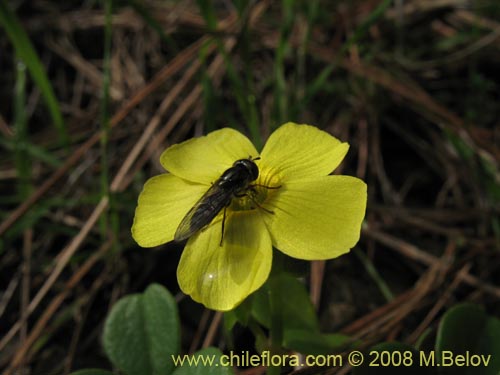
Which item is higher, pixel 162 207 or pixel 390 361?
pixel 162 207


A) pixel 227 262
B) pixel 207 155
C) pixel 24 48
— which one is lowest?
pixel 227 262

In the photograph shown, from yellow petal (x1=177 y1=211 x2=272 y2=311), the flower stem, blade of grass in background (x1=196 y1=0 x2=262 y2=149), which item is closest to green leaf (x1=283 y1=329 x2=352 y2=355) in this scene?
the flower stem

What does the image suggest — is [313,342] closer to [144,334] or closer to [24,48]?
[144,334]

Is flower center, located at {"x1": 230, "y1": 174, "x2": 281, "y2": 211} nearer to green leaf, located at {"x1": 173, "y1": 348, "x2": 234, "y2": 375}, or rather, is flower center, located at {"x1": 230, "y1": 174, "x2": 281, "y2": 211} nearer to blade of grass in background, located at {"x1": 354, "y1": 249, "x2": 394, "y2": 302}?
green leaf, located at {"x1": 173, "y1": 348, "x2": 234, "y2": 375}

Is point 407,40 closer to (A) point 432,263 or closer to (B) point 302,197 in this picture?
(A) point 432,263

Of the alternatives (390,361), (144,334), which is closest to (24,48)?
(144,334)

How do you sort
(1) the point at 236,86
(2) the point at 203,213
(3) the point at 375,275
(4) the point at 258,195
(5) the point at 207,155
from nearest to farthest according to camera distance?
(2) the point at 203,213 < (4) the point at 258,195 < (5) the point at 207,155 < (3) the point at 375,275 < (1) the point at 236,86

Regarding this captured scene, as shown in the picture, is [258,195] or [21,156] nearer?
[258,195]

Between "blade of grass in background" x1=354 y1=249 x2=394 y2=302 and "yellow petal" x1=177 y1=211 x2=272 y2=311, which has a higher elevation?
"yellow petal" x1=177 y1=211 x2=272 y2=311

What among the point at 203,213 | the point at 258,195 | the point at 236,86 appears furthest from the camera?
the point at 236,86
